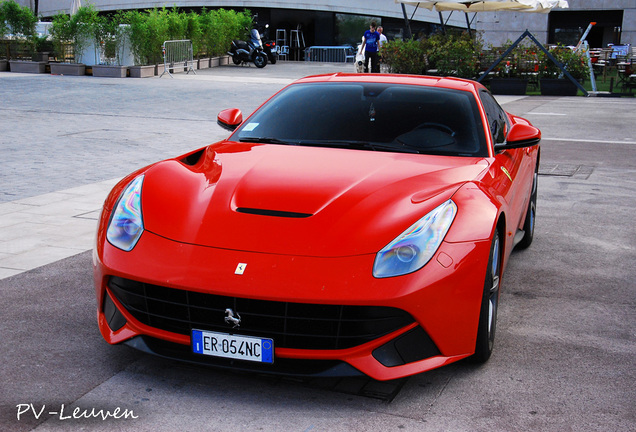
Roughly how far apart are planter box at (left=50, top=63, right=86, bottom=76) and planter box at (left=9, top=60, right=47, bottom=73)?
22.1 inches

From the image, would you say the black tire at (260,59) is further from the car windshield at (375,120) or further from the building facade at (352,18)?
the car windshield at (375,120)

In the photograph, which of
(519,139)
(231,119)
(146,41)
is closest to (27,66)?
(146,41)

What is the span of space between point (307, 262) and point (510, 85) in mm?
20281

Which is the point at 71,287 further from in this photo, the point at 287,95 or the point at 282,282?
the point at 282,282

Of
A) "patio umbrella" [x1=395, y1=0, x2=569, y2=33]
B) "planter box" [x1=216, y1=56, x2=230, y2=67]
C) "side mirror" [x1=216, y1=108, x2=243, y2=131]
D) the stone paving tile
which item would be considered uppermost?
"patio umbrella" [x1=395, y1=0, x2=569, y2=33]

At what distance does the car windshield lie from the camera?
14.9ft

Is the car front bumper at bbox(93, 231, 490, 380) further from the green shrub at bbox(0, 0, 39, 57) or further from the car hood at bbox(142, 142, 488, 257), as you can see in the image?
the green shrub at bbox(0, 0, 39, 57)

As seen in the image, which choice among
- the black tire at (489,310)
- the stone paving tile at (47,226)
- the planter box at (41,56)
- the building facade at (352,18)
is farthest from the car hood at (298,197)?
the building facade at (352,18)

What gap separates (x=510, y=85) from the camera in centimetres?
2231

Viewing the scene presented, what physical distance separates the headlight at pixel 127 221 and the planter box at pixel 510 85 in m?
19.8

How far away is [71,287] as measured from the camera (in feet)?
15.8

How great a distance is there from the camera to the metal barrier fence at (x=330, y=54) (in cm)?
4347

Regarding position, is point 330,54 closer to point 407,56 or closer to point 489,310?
point 407,56

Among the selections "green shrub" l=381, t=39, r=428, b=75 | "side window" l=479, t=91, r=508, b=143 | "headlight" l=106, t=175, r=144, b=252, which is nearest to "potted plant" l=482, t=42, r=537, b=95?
"green shrub" l=381, t=39, r=428, b=75
